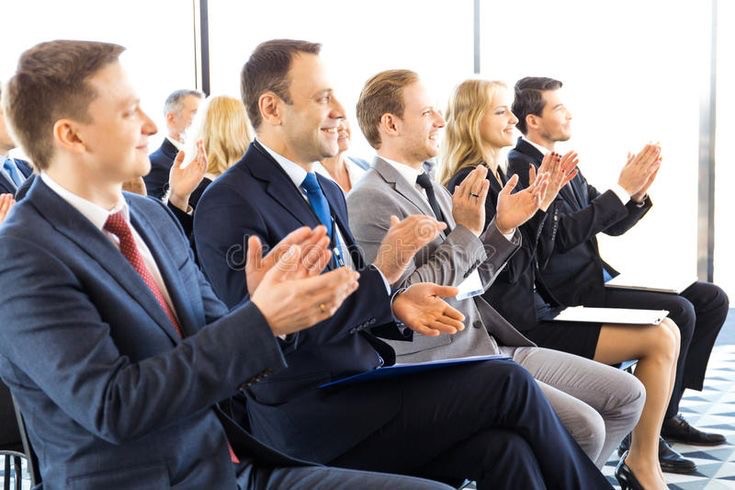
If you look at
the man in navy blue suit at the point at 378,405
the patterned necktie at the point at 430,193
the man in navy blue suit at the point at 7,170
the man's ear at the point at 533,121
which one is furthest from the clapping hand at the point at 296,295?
the man's ear at the point at 533,121

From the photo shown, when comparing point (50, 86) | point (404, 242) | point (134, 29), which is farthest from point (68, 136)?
point (134, 29)

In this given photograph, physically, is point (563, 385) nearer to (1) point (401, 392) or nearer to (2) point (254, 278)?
(1) point (401, 392)

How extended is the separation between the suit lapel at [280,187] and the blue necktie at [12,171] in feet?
5.59

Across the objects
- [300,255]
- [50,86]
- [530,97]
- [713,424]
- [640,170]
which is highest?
[50,86]

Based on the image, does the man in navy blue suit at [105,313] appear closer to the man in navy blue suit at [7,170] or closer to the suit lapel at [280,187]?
the suit lapel at [280,187]

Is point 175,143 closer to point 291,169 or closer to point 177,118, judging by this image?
point 177,118

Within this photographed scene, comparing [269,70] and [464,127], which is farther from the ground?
[269,70]

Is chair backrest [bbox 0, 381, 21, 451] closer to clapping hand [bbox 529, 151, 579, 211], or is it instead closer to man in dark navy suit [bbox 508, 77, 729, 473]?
clapping hand [bbox 529, 151, 579, 211]

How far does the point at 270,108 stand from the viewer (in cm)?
228

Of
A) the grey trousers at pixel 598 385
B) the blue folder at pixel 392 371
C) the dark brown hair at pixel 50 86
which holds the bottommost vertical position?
the grey trousers at pixel 598 385

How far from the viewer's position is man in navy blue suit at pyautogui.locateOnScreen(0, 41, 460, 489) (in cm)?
130

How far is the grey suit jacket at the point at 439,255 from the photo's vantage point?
2463 mm

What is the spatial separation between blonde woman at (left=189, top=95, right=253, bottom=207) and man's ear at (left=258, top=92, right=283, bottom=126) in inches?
61.2

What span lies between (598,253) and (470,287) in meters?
1.23
